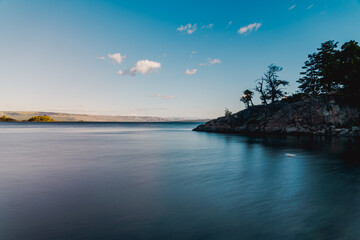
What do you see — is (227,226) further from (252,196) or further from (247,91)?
(247,91)

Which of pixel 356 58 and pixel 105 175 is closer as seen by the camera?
pixel 105 175

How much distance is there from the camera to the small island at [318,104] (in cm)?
3706

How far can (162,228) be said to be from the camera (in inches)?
200

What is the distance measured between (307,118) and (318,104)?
3475mm

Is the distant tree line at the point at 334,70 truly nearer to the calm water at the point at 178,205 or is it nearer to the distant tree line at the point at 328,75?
the distant tree line at the point at 328,75

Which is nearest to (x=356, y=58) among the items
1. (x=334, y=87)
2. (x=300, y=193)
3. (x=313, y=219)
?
(x=334, y=87)

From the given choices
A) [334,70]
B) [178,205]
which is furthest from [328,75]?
[178,205]

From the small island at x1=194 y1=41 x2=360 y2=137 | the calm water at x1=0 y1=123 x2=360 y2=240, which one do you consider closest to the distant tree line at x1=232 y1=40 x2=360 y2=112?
the small island at x1=194 y1=41 x2=360 y2=137

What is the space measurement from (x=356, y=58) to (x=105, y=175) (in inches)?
1774

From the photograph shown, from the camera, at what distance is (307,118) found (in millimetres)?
42469

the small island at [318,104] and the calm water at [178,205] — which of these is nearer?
the calm water at [178,205]

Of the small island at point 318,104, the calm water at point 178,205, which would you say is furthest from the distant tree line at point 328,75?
the calm water at point 178,205

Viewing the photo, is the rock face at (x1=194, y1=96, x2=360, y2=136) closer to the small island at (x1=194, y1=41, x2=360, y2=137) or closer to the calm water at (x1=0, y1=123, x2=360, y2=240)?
the small island at (x1=194, y1=41, x2=360, y2=137)

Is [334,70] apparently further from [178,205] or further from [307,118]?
[178,205]
